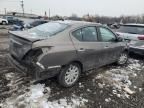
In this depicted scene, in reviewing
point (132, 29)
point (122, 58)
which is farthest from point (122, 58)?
point (132, 29)

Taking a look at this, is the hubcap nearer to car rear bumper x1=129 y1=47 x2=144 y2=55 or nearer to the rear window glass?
car rear bumper x1=129 y1=47 x2=144 y2=55

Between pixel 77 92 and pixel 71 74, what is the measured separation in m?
0.47

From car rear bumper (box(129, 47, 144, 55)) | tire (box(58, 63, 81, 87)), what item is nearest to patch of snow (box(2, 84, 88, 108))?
tire (box(58, 63, 81, 87))

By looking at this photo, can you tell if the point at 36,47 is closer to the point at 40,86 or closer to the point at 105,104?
the point at 40,86

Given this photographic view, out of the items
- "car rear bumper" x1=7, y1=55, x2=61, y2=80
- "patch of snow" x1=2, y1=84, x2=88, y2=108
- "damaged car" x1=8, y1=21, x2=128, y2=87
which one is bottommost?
"patch of snow" x1=2, y1=84, x2=88, y2=108

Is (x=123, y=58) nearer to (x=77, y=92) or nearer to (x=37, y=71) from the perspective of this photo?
(x=77, y=92)

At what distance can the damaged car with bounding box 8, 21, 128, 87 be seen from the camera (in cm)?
387

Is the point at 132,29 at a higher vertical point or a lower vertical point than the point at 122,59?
higher

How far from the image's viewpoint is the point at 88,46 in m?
4.78

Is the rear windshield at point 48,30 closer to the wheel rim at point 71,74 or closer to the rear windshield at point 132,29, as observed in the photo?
the wheel rim at point 71,74

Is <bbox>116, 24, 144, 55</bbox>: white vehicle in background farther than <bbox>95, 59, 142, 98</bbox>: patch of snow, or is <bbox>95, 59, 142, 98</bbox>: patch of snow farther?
<bbox>116, 24, 144, 55</bbox>: white vehicle in background

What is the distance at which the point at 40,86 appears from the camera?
4.55 m

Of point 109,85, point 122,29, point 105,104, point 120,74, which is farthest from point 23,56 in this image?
point 122,29

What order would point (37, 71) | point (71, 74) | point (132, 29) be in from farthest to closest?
point (132, 29) → point (71, 74) → point (37, 71)
